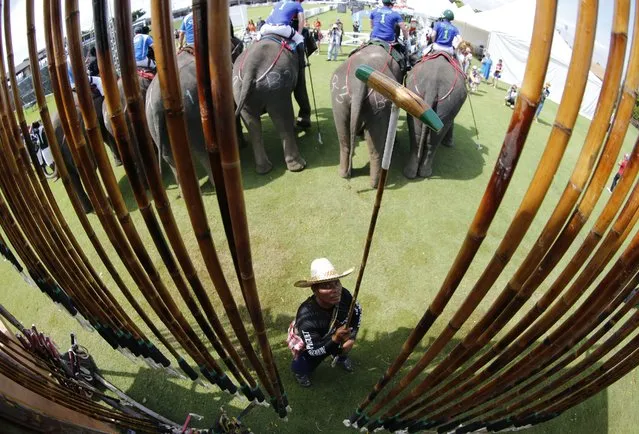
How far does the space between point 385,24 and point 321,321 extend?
4182 millimetres

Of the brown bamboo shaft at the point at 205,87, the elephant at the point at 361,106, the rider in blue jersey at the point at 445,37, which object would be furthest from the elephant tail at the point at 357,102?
the brown bamboo shaft at the point at 205,87

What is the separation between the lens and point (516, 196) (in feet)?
16.3

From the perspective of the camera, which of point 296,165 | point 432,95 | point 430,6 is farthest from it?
point 430,6

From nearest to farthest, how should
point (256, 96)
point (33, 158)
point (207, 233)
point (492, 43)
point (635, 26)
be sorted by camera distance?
point (635, 26) → point (207, 233) → point (33, 158) → point (256, 96) → point (492, 43)

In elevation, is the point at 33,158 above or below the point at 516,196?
above

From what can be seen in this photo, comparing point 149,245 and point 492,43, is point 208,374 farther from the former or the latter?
point 492,43

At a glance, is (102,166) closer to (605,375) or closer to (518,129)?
(518,129)

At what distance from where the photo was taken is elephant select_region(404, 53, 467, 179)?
15.2 ft

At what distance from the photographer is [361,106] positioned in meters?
4.44

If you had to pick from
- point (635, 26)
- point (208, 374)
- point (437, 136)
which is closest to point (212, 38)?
point (635, 26)

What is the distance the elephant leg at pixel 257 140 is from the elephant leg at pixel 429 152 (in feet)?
6.32

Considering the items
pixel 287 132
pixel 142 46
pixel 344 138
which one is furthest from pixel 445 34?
pixel 142 46

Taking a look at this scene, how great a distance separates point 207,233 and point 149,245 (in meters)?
3.33

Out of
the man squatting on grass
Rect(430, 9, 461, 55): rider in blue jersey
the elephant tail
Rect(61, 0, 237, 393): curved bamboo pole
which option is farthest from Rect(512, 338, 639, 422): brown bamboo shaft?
Rect(430, 9, 461, 55): rider in blue jersey
